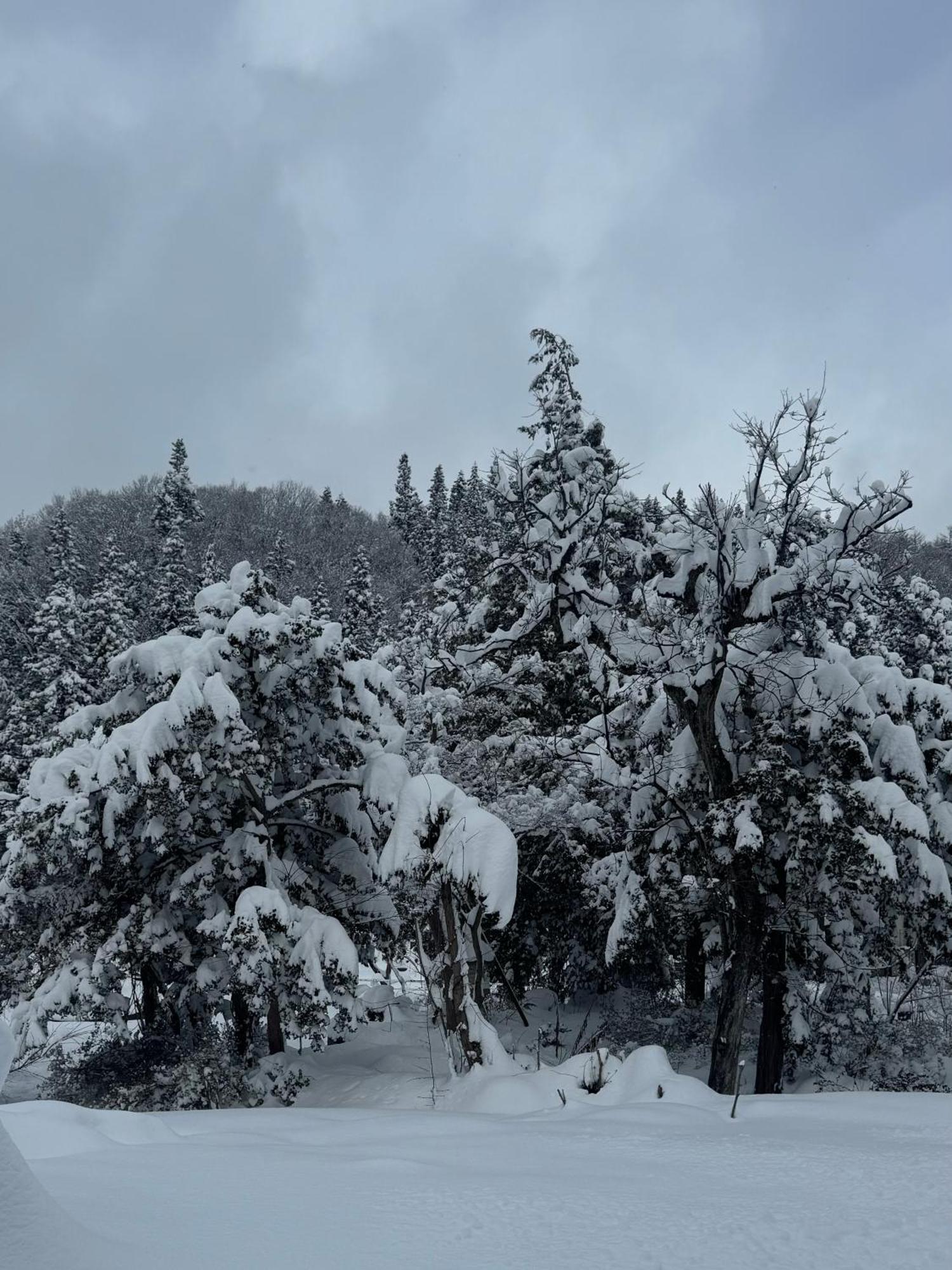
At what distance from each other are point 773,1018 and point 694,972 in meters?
5.86

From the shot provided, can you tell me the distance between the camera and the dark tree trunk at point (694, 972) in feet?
54.9

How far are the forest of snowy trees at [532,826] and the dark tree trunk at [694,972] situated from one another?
0.87 m

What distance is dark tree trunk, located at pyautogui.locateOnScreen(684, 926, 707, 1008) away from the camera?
16.7 metres

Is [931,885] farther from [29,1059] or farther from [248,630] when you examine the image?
[29,1059]

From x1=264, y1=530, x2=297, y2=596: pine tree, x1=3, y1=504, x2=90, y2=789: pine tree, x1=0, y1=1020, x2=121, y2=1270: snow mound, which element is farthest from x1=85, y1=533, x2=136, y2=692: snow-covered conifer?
x1=264, y1=530, x2=297, y2=596: pine tree

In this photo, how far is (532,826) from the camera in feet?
45.7

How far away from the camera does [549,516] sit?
52.9ft

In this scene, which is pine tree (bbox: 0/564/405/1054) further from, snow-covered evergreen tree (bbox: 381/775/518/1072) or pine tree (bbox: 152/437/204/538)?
pine tree (bbox: 152/437/204/538)

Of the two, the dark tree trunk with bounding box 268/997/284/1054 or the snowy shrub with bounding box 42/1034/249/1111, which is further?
the dark tree trunk with bounding box 268/997/284/1054

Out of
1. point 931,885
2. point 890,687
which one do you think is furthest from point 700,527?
point 931,885

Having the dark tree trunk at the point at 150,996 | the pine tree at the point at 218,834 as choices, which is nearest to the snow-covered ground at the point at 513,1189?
the pine tree at the point at 218,834

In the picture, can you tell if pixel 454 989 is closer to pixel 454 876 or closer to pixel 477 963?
pixel 477 963

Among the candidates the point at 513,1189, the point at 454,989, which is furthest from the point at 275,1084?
the point at 513,1189

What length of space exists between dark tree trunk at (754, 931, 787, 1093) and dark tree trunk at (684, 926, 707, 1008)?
14.0 feet
